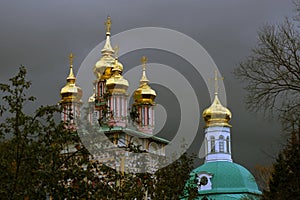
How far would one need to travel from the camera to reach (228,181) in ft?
131


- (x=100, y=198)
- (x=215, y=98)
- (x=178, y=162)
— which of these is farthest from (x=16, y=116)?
→ (x=215, y=98)

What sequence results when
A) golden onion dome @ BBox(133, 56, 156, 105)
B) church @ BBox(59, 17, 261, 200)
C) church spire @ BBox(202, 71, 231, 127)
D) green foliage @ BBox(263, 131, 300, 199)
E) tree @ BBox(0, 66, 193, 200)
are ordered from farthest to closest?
church spire @ BBox(202, 71, 231, 127)
golden onion dome @ BBox(133, 56, 156, 105)
church @ BBox(59, 17, 261, 200)
green foliage @ BBox(263, 131, 300, 199)
tree @ BBox(0, 66, 193, 200)

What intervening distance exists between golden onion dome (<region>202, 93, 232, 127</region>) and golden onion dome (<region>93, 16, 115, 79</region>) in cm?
811

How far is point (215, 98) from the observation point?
4425cm

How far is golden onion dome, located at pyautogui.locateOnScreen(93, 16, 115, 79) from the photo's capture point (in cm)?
3934

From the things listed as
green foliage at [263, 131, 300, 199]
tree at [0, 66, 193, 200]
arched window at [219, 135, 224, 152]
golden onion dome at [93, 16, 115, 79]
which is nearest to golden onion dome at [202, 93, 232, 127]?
arched window at [219, 135, 224, 152]

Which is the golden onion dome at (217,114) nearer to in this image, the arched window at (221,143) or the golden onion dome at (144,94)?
the arched window at (221,143)

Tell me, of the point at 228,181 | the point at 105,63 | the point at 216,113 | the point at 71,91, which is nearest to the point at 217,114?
the point at 216,113

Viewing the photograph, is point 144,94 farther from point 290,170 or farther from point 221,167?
point 290,170

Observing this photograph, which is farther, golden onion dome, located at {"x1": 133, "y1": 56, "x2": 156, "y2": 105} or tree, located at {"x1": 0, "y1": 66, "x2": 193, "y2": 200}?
golden onion dome, located at {"x1": 133, "y1": 56, "x2": 156, "y2": 105}

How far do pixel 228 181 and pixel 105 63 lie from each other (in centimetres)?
1034

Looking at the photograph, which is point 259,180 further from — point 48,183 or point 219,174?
point 48,183

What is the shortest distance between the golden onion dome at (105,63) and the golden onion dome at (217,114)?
8.11 m

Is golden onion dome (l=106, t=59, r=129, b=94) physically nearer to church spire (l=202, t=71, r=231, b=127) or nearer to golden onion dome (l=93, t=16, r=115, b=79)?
golden onion dome (l=93, t=16, r=115, b=79)
